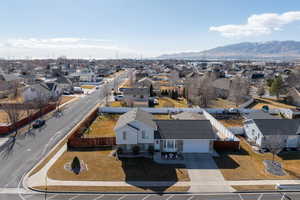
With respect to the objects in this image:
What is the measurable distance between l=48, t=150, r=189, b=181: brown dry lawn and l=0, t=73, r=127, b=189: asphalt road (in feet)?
11.8

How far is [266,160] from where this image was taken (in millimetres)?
28844

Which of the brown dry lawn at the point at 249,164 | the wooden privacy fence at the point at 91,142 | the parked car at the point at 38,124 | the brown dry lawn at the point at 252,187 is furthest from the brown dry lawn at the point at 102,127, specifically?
the brown dry lawn at the point at 252,187

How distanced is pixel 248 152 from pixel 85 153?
25015 millimetres

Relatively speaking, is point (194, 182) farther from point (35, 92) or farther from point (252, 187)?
point (35, 92)

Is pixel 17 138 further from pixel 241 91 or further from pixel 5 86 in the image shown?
pixel 241 91

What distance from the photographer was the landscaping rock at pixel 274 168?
2540 centimetres

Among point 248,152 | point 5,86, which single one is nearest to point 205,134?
point 248,152

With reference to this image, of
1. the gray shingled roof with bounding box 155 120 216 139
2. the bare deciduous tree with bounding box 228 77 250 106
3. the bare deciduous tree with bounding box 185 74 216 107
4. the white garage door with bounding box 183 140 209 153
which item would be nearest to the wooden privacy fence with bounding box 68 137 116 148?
the gray shingled roof with bounding box 155 120 216 139

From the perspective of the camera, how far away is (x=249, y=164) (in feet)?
90.4

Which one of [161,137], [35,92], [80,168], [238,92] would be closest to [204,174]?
[161,137]

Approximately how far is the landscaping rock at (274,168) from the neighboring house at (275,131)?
448 centimetres

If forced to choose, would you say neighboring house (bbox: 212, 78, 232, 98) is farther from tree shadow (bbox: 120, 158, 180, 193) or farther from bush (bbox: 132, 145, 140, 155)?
tree shadow (bbox: 120, 158, 180, 193)

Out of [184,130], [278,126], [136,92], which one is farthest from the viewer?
[136,92]

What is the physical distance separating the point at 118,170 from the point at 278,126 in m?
26.8
